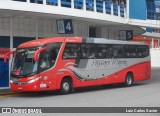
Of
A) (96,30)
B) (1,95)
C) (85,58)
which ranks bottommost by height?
(1,95)

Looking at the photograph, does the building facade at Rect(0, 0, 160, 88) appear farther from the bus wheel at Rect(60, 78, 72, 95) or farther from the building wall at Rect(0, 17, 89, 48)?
the bus wheel at Rect(60, 78, 72, 95)

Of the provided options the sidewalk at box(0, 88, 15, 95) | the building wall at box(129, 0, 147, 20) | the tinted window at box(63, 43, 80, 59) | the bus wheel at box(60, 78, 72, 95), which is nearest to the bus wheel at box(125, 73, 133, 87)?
the tinted window at box(63, 43, 80, 59)

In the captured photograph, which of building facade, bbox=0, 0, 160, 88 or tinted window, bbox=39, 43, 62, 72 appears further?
building facade, bbox=0, 0, 160, 88

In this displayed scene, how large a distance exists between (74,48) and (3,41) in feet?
24.0

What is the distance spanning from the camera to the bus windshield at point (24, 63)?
20.1m

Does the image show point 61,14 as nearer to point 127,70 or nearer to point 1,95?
point 127,70

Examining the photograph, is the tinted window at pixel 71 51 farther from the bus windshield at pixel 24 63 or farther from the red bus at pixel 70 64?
the bus windshield at pixel 24 63

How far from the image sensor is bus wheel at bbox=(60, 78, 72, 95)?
21.3 m

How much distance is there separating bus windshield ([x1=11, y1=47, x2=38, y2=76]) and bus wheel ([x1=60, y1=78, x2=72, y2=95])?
6.49 feet

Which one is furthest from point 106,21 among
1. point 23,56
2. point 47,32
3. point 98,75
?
point 23,56

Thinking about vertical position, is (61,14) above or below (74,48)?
above

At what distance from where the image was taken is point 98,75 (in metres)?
23.9

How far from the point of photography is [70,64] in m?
21.8

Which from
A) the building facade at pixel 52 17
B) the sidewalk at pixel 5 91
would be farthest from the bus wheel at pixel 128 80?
the sidewalk at pixel 5 91
